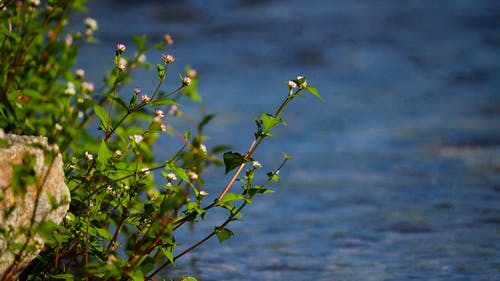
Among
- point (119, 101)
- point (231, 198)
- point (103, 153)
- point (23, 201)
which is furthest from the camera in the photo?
point (231, 198)

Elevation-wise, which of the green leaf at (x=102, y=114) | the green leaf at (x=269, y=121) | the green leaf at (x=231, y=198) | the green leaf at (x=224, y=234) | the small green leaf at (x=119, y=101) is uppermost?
the green leaf at (x=269, y=121)

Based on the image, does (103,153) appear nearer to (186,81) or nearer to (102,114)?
(102,114)

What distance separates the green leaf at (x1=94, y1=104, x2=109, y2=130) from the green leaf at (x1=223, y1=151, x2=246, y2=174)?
0.53 metres

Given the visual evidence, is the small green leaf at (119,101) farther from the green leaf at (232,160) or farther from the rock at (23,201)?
the green leaf at (232,160)

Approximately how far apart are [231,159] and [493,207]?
487 cm

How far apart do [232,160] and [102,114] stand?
600 millimetres

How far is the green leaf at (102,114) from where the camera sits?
2.80m

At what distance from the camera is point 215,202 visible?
3.08m

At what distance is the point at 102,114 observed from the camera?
2.87 metres

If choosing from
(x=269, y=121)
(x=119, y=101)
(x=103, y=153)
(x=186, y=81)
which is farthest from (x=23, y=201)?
(x=269, y=121)

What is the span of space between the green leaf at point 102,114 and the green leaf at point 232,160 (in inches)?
21.0

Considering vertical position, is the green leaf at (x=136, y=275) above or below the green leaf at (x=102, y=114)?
below

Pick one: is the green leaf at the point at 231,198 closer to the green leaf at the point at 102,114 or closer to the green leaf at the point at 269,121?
the green leaf at the point at 269,121

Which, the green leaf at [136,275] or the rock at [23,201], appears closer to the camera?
the rock at [23,201]
